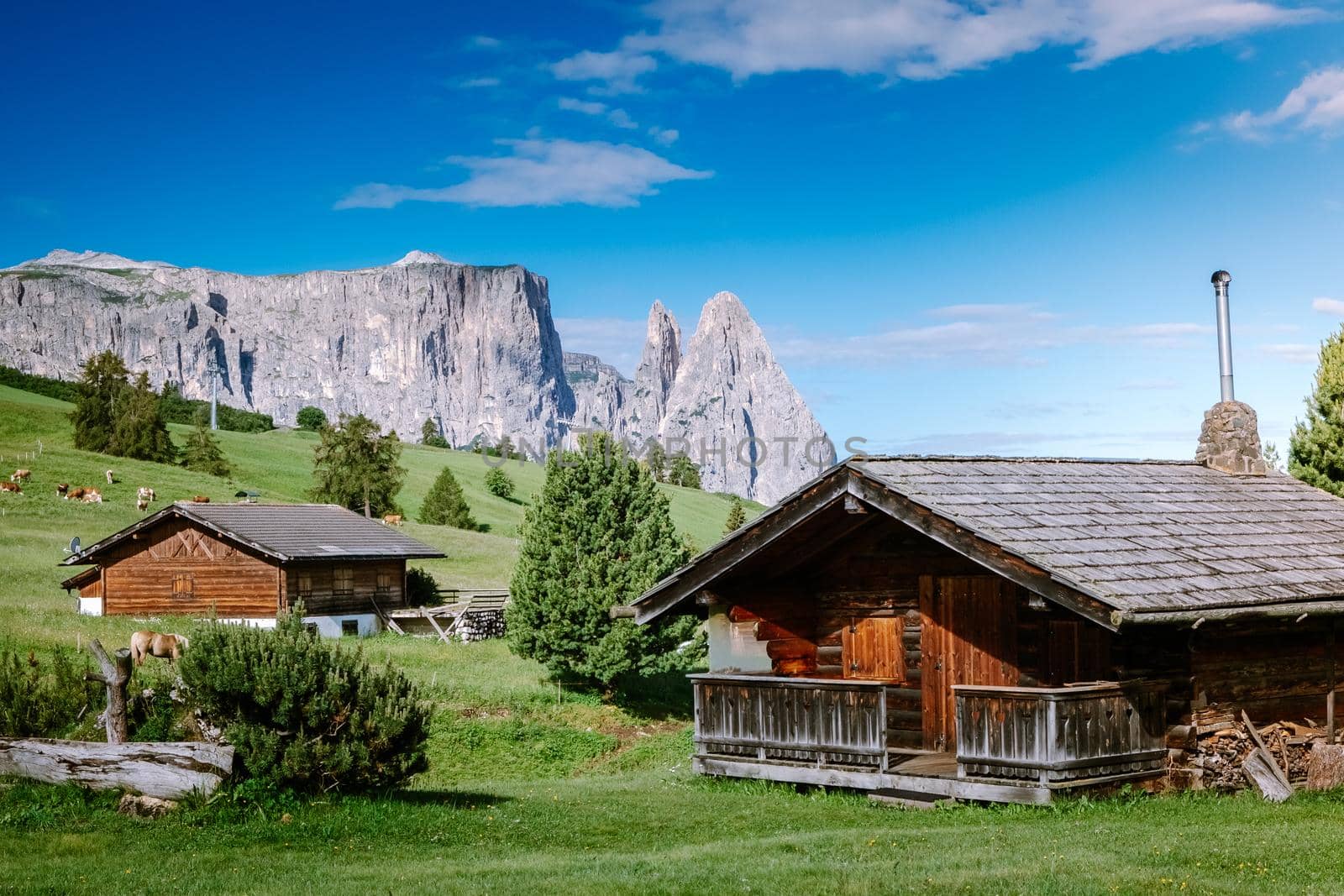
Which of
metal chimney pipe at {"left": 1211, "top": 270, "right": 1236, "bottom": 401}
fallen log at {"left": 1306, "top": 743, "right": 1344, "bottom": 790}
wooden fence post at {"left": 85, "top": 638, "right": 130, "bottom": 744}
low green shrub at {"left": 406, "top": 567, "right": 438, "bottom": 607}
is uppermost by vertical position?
metal chimney pipe at {"left": 1211, "top": 270, "right": 1236, "bottom": 401}

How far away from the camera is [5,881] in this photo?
10211 millimetres

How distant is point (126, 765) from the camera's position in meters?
13.2

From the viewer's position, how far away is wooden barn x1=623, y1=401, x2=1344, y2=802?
1481 cm

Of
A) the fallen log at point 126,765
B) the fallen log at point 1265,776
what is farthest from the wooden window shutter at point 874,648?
the fallen log at point 126,765

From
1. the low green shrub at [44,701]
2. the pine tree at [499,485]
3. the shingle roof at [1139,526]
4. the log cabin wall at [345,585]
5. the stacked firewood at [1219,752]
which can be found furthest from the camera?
the pine tree at [499,485]

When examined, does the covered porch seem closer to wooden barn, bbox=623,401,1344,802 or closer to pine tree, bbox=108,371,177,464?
wooden barn, bbox=623,401,1344,802

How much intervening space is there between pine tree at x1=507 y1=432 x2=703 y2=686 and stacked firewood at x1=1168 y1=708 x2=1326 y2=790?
19638 millimetres

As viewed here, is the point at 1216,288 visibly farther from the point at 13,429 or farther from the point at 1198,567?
the point at 13,429

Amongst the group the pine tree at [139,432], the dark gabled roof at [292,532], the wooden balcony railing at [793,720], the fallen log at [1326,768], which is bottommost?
the fallen log at [1326,768]

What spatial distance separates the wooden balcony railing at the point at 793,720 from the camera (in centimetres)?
1630

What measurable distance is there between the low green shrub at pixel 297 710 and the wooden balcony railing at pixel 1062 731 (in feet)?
21.0

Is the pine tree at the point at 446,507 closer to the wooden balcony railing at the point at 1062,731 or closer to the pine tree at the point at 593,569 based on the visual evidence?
the pine tree at the point at 593,569

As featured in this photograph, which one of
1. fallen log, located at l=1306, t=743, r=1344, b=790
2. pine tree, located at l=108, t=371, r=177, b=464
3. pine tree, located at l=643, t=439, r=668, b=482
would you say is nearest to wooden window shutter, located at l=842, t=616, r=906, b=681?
fallen log, located at l=1306, t=743, r=1344, b=790

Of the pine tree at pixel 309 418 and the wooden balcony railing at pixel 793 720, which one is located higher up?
the pine tree at pixel 309 418
